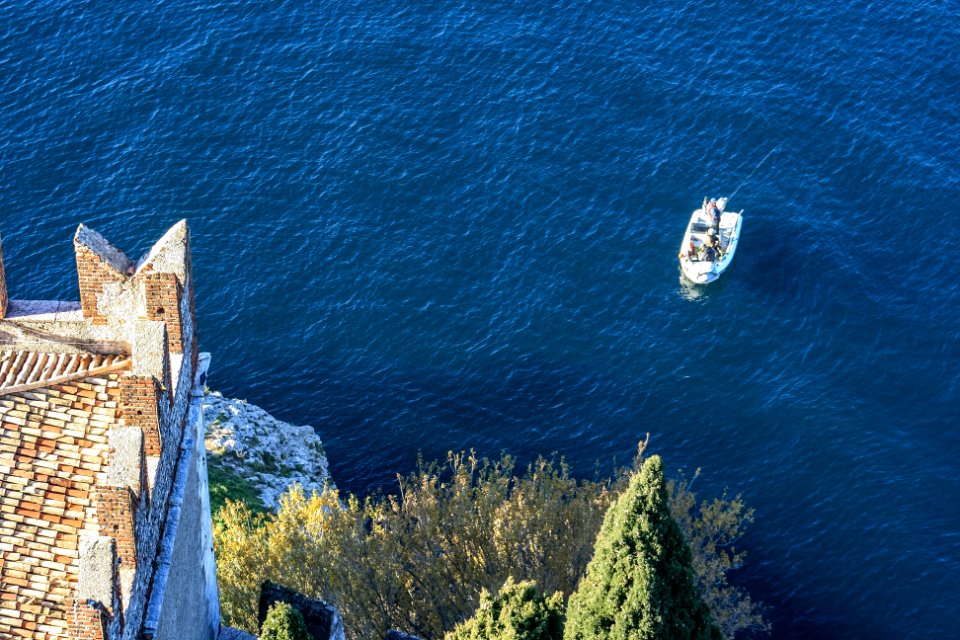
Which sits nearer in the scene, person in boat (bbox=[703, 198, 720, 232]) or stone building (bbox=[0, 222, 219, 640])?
stone building (bbox=[0, 222, 219, 640])

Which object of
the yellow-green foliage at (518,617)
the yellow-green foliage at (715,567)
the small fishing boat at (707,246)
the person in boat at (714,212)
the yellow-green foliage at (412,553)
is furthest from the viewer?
the person in boat at (714,212)

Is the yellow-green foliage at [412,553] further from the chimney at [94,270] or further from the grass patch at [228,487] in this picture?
the chimney at [94,270]

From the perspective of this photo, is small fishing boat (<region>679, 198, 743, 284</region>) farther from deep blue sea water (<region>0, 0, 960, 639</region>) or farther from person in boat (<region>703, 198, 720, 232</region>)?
deep blue sea water (<region>0, 0, 960, 639</region>)

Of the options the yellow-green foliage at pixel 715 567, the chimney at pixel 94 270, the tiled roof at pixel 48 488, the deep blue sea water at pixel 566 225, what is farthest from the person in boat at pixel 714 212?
the tiled roof at pixel 48 488

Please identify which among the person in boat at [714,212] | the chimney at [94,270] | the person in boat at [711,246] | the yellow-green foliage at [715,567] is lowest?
the chimney at [94,270]

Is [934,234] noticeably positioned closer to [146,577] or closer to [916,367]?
[916,367]

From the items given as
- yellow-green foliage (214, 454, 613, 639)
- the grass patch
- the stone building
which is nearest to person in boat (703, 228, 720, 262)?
yellow-green foliage (214, 454, 613, 639)

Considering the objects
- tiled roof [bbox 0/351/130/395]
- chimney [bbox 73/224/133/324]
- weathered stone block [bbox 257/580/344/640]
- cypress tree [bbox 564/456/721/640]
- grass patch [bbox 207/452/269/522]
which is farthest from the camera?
grass patch [bbox 207/452/269/522]

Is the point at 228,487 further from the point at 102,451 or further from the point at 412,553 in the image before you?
the point at 102,451
